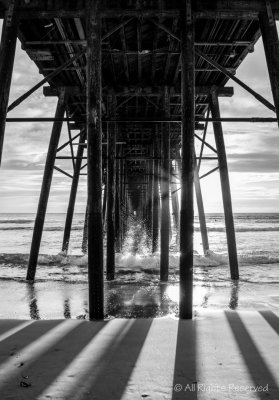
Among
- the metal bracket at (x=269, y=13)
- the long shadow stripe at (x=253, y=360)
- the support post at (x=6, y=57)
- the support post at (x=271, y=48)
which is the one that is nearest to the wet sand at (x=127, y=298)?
the long shadow stripe at (x=253, y=360)

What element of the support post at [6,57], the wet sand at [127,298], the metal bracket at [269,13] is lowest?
the wet sand at [127,298]

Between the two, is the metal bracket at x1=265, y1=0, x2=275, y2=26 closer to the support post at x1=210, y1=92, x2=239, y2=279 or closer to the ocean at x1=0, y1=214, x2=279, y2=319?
the support post at x1=210, y1=92, x2=239, y2=279

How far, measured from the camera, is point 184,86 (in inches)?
153

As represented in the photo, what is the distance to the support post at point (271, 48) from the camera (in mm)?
4037

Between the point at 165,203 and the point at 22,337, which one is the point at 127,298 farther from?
the point at 22,337

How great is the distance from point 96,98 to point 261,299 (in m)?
4.03

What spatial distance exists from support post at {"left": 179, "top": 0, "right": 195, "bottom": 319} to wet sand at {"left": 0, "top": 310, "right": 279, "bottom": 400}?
0.33 meters

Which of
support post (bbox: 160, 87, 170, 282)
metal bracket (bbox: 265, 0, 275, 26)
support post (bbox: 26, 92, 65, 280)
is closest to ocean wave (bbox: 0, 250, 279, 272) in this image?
support post (bbox: 160, 87, 170, 282)

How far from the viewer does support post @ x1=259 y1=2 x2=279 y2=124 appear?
404cm

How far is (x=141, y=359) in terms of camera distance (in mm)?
2477

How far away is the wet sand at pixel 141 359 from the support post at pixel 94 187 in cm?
37

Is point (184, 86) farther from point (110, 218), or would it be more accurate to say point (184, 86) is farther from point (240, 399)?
point (110, 218)

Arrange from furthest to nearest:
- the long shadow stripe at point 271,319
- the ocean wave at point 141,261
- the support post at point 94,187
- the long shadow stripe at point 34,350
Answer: the ocean wave at point 141,261 → the support post at point 94,187 → the long shadow stripe at point 271,319 → the long shadow stripe at point 34,350

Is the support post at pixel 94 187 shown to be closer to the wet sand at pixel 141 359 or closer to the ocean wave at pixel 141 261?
the wet sand at pixel 141 359
